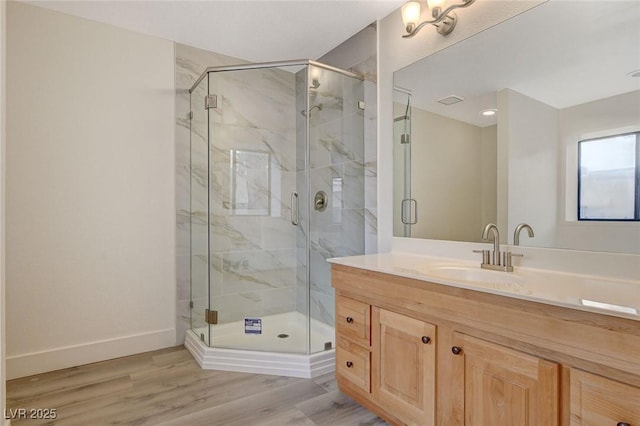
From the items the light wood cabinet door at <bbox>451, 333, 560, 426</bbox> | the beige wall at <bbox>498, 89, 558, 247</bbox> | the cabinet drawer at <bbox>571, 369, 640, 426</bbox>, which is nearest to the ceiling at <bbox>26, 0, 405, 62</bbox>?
the beige wall at <bbox>498, 89, 558, 247</bbox>

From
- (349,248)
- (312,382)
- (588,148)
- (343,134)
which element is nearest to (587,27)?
(588,148)

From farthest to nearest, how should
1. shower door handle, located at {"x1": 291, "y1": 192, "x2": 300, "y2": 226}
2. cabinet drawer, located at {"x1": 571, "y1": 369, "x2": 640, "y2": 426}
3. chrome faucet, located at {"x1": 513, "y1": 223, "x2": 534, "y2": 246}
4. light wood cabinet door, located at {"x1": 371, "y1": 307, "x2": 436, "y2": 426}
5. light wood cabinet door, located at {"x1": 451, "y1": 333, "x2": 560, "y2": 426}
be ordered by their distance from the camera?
shower door handle, located at {"x1": 291, "y1": 192, "x2": 300, "y2": 226}, chrome faucet, located at {"x1": 513, "y1": 223, "x2": 534, "y2": 246}, light wood cabinet door, located at {"x1": 371, "y1": 307, "x2": 436, "y2": 426}, light wood cabinet door, located at {"x1": 451, "y1": 333, "x2": 560, "y2": 426}, cabinet drawer, located at {"x1": 571, "y1": 369, "x2": 640, "y2": 426}

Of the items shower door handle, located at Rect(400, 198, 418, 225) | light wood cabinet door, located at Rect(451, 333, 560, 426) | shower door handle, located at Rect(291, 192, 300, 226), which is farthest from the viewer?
shower door handle, located at Rect(291, 192, 300, 226)

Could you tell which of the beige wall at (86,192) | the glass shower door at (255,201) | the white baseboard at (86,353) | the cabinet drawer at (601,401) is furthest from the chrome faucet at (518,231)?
the white baseboard at (86,353)

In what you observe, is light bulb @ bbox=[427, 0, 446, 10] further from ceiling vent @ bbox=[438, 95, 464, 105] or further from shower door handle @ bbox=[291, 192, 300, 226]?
shower door handle @ bbox=[291, 192, 300, 226]

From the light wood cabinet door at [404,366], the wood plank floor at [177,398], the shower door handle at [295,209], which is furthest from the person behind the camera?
the shower door handle at [295,209]

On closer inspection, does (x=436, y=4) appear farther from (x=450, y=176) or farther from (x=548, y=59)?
(x=450, y=176)

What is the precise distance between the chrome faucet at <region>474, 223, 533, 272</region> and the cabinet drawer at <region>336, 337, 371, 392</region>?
2.48 feet

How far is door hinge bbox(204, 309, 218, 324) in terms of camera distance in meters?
2.59

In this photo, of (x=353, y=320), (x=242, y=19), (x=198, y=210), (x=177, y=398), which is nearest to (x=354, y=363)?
(x=353, y=320)

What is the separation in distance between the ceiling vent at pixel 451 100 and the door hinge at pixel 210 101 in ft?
5.49

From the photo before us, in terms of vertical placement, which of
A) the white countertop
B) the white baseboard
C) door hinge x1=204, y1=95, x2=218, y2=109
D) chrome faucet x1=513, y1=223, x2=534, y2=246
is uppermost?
door hinge x1=204, y1=95, x2=218, y2=109

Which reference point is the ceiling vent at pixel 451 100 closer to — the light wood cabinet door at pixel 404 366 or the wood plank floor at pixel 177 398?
the light wood cabinet door at pixel 404 366

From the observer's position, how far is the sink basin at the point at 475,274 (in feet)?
5.00
